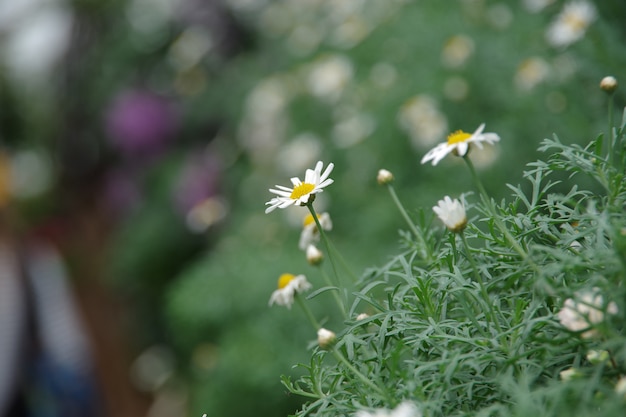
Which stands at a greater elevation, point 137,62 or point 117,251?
point 137,62

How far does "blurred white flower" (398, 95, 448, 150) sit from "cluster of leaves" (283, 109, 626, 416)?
41.5 inches

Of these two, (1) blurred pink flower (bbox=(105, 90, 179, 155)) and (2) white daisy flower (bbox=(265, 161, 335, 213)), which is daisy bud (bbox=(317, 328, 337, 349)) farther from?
(1) blurred pink flower (bbox=(105, 90, 179, 155))

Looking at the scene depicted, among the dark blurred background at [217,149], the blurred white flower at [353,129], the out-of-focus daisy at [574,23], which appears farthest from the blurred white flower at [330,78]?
the out-of-focus daisy at [574,23]

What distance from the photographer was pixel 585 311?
0.59 m

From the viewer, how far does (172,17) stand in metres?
3.72

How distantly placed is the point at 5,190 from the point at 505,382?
287 cm

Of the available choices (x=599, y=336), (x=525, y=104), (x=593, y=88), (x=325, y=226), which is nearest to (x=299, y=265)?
(x=525, y=104)

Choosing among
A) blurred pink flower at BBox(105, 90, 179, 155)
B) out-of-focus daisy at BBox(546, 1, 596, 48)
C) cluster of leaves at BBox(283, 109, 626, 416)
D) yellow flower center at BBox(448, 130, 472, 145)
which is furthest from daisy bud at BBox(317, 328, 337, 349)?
blurred pink flower at BBox(105, 90, 179, 155)

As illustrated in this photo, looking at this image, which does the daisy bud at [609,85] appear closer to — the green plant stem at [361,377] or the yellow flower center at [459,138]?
the yellow flower center at [459,138]

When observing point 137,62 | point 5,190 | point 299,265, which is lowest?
point 299,265

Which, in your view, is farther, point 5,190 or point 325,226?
point 5,190

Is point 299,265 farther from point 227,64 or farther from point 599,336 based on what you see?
point 227,64

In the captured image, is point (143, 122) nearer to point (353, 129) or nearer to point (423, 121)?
point (353, 129)

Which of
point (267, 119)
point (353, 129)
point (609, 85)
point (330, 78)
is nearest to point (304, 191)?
point (609, 85)
